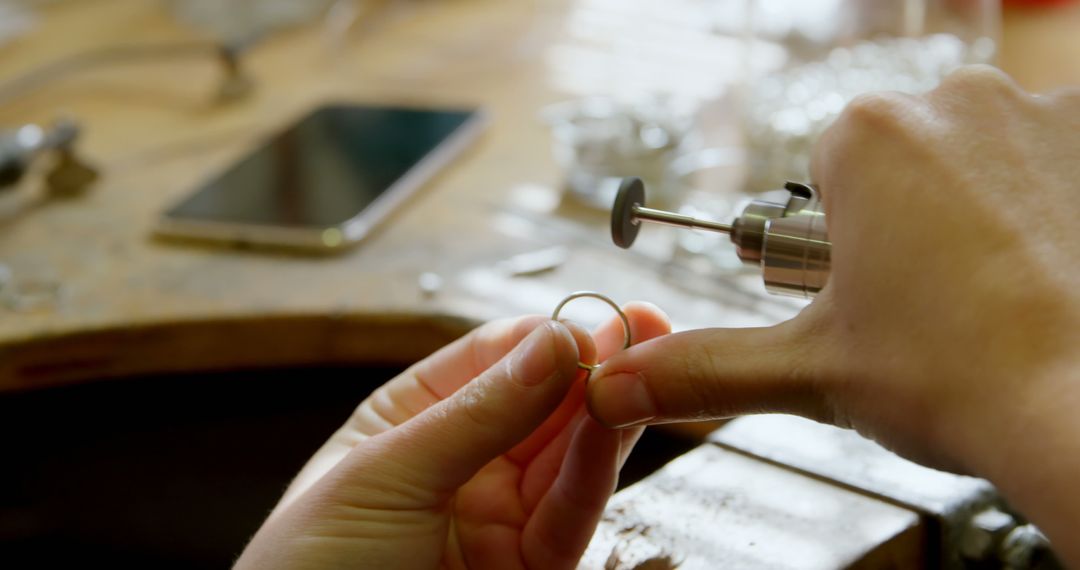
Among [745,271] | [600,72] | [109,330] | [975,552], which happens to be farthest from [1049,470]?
[600,72]

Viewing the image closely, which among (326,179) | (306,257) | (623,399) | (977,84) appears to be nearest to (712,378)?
(623,399)

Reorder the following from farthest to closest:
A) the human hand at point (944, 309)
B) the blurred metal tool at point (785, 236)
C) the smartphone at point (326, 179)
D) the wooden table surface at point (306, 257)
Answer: the smartphone at point (326, 179) < the wooden table surface at point (306, 257) < the blurred metal tool at point (785, 236) < the human hand at point (944, 309)

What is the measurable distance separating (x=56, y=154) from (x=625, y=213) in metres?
0.84

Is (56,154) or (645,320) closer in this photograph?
(645,320)

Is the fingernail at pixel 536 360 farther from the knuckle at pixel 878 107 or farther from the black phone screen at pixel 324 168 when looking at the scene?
the black phone screen at pixel 324 168

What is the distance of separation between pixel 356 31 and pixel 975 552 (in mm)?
1272

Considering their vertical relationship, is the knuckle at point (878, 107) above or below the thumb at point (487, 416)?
above

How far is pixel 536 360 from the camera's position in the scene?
0.56 m

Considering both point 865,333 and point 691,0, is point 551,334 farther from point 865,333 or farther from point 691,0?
point 691,0

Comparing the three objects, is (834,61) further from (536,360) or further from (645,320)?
(536,360)

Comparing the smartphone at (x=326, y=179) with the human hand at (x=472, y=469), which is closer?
the human hand at (x=472, y=469)

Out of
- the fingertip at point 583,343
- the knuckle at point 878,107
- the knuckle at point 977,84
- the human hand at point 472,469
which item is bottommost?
the human hand at point 472,469

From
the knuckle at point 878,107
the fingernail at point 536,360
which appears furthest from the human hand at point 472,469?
the knuckle at point 878,107

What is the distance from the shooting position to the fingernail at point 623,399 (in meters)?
0.54
